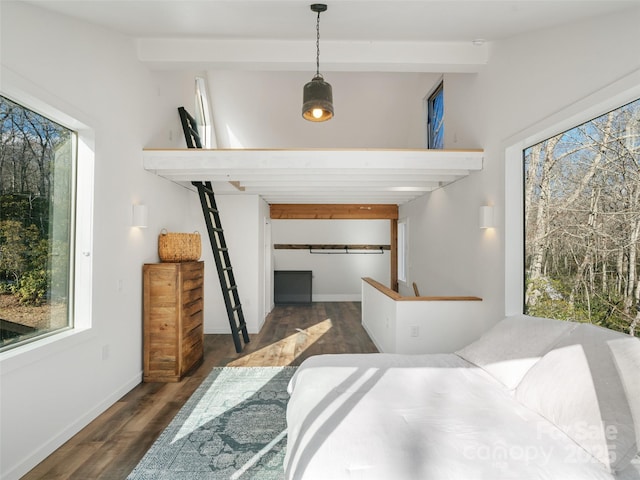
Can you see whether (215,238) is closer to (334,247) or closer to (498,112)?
(498,112)

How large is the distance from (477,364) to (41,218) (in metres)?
3.00

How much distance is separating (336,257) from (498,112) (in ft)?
20.4

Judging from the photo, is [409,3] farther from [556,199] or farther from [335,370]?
[335,370]

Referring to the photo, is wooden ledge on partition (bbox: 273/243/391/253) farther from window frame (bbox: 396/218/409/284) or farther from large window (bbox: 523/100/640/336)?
large window (bbox: 523/100/640/336)

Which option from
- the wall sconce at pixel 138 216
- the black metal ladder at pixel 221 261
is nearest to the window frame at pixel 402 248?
the black metal ladder at pixel 221 261

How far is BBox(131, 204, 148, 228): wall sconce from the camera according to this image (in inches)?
137

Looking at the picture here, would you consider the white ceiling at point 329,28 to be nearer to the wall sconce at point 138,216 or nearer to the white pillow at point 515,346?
the wall sconce at point 138,216

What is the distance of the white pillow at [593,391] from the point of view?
1398 mm

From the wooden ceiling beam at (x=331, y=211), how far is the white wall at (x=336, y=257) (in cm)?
164

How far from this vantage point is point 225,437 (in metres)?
2.51

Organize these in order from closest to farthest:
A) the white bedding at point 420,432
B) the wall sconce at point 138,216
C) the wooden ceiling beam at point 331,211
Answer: the white bedding at point 420,432, the wall sconce at point 138,216, the wooden ceiling beam at point 331,211

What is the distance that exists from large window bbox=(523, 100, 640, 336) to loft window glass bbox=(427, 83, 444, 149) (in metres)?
2.22

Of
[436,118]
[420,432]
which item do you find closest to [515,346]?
[420,432]

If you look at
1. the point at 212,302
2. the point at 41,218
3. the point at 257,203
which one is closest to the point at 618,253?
the point at 41,218
